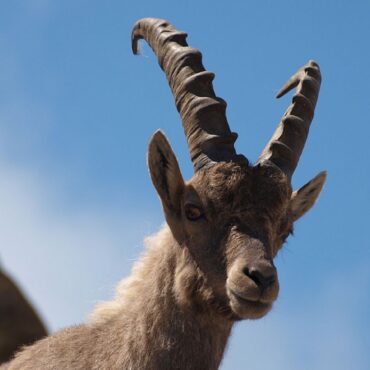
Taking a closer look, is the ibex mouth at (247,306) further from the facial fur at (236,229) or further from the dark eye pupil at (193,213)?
the dark eye pupil at (193,213)

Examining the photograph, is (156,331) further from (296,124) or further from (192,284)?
(296,124)

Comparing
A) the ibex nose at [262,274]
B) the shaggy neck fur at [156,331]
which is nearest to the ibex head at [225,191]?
the ibex nose at [262,274]

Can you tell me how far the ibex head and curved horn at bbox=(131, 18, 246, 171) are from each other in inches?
0.4

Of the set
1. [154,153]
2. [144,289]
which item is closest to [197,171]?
[154,153]

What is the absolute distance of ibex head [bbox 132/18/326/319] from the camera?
11844 mm

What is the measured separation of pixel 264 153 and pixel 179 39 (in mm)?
1852

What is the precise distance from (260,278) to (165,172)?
75.0 inches

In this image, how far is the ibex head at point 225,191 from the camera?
11844 millimetres

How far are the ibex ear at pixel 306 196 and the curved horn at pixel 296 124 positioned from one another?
489 mm

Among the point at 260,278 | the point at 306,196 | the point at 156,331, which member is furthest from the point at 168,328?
the point at 306,196

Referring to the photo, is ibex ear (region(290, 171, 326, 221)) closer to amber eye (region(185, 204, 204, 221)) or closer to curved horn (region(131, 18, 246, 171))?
curved horn (region(131, 18, 246, 171))

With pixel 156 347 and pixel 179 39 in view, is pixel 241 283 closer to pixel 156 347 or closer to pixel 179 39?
pixel 156 347

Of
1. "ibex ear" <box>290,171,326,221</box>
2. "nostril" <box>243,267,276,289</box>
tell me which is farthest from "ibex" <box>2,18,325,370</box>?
"ibex ear" <box>290,171,326,221</box>

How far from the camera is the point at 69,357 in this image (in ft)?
41.1
